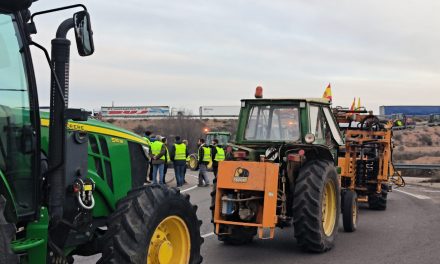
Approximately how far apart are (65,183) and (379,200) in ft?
33.3

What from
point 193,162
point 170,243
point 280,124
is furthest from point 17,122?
point 193,162

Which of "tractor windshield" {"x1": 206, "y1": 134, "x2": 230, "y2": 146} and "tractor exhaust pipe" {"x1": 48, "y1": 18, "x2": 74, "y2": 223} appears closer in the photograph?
"tractor exhaust pipe" {"x1": 48, "y1": 18, "x2": 74, "y2": 223}

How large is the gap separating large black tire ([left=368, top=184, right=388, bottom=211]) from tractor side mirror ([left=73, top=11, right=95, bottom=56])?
1015 centimetres

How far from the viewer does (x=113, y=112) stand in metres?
66.1

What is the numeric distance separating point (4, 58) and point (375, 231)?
8016mm

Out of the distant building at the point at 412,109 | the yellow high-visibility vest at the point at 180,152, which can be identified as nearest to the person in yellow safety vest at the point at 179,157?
the yellow high-visibility vest at the point at 180,152

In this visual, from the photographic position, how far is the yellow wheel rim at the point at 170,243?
523 cm

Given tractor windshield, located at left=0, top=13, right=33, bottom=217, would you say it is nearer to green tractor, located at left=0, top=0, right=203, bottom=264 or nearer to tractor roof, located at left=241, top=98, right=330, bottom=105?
green tractor, located at left=0, top=0, right=203, bottom=264

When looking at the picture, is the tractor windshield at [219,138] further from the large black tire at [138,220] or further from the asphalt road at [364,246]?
the large black tire at [138,220]

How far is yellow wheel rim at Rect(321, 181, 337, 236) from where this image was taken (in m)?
8.96

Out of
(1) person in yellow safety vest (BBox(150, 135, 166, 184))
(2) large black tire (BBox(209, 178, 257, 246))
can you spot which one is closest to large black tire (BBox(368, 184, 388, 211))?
(2) large black tire (BBox(209, 178, 257, 246))

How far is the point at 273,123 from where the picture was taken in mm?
9250

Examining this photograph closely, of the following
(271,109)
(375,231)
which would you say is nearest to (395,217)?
(375,231)

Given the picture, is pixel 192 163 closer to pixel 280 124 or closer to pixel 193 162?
pixel 193 162
